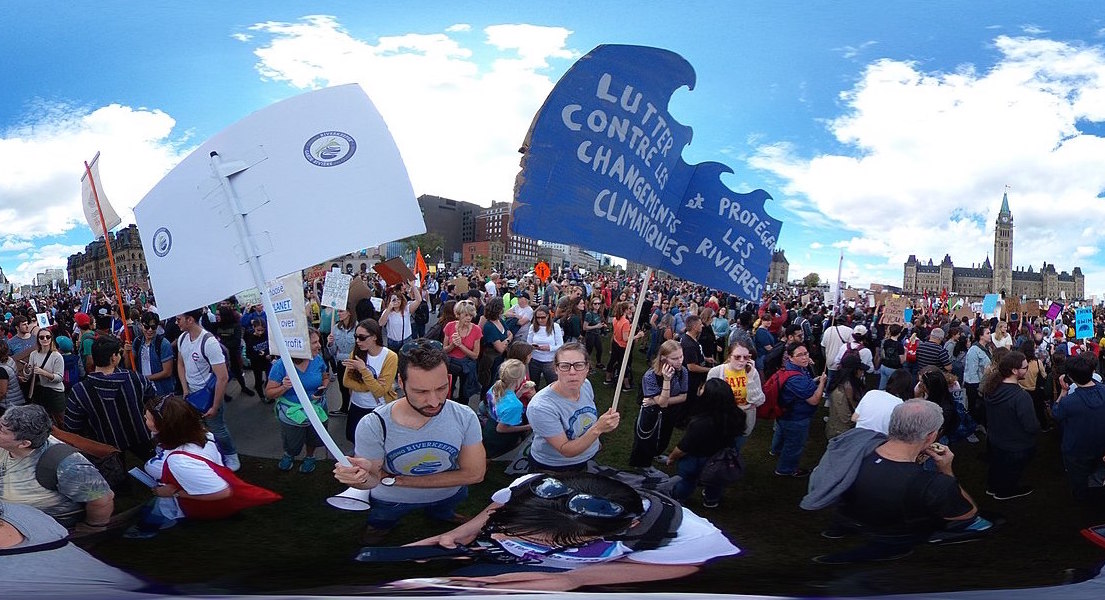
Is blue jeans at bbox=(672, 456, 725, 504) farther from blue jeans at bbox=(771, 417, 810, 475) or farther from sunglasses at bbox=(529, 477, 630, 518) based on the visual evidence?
blue jeans at bbox=(771, 417, 810, 475)

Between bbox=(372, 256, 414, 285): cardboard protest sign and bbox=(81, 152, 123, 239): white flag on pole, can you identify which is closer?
bbox=(81, 152, 123, 239): white flag on pole

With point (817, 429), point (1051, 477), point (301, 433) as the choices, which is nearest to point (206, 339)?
point (301, 433)

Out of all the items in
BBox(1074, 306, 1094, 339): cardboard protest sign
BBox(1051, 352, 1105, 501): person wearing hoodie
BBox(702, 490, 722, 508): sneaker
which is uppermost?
BBox(1074, 306, 1094, 339): cardboard protest sign

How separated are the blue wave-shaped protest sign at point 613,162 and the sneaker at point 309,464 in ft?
3.63

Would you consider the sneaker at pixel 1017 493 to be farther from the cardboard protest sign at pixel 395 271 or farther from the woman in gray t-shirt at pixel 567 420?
the cardboard protest sign at pixel 395 271

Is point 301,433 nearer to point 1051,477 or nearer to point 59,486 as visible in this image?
point 59,486

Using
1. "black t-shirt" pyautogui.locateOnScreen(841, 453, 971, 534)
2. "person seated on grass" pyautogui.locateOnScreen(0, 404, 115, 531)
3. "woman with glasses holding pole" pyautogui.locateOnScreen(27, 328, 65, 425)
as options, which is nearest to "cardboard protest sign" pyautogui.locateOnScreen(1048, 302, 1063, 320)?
"black t-shirt" pyautogui.locateOnScreen(841, 453, 971, 534)

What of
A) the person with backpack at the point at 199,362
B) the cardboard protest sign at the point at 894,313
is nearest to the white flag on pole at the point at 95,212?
the person with backpack at the point at 199,362

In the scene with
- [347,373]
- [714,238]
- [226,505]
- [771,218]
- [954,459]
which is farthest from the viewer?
[347,373]

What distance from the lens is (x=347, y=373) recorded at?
4801 millimetres

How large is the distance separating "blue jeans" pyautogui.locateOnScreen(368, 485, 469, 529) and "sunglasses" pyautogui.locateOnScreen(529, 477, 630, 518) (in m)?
0.24

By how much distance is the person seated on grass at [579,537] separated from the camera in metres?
1.07

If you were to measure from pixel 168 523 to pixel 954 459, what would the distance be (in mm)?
2158

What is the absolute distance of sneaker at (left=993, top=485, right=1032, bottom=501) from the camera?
149cm
